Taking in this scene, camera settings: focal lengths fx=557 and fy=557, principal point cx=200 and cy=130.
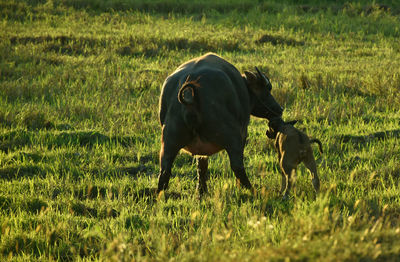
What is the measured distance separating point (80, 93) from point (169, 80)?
178 inches

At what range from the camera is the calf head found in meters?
5.83

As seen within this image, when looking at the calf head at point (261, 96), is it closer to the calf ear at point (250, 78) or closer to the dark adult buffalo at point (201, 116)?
the calf ear at point (250, 78)

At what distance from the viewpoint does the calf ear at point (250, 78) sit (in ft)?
19.0

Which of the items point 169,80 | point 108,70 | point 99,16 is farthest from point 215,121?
point 99,16

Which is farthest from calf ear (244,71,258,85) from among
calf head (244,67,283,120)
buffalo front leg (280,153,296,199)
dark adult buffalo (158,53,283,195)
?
buffalo front leg (280,153,296,199)

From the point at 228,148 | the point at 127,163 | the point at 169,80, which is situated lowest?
the point at 127,163

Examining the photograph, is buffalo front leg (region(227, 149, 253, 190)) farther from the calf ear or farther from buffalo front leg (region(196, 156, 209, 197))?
the calf ear

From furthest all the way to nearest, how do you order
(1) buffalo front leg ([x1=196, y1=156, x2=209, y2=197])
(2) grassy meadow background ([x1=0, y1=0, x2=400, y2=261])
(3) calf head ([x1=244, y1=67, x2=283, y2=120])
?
(3) calf head ([x1=244, y1=67, x2=283, y2=120]) → (1) buffalo front leg ([x1=196, y1=156, x2=209, y2=197]) → (2) grassy meadow background ([x1=0, y1=0, x2=400, y2=261])

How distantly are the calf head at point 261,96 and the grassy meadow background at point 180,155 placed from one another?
2.17 ft

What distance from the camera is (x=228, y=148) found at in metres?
4.93

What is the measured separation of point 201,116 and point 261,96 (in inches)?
53.1

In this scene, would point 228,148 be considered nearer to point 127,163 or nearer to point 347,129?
point 127,163

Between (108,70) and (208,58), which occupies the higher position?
(208,58)

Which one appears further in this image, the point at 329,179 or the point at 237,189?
the point at 329,179
